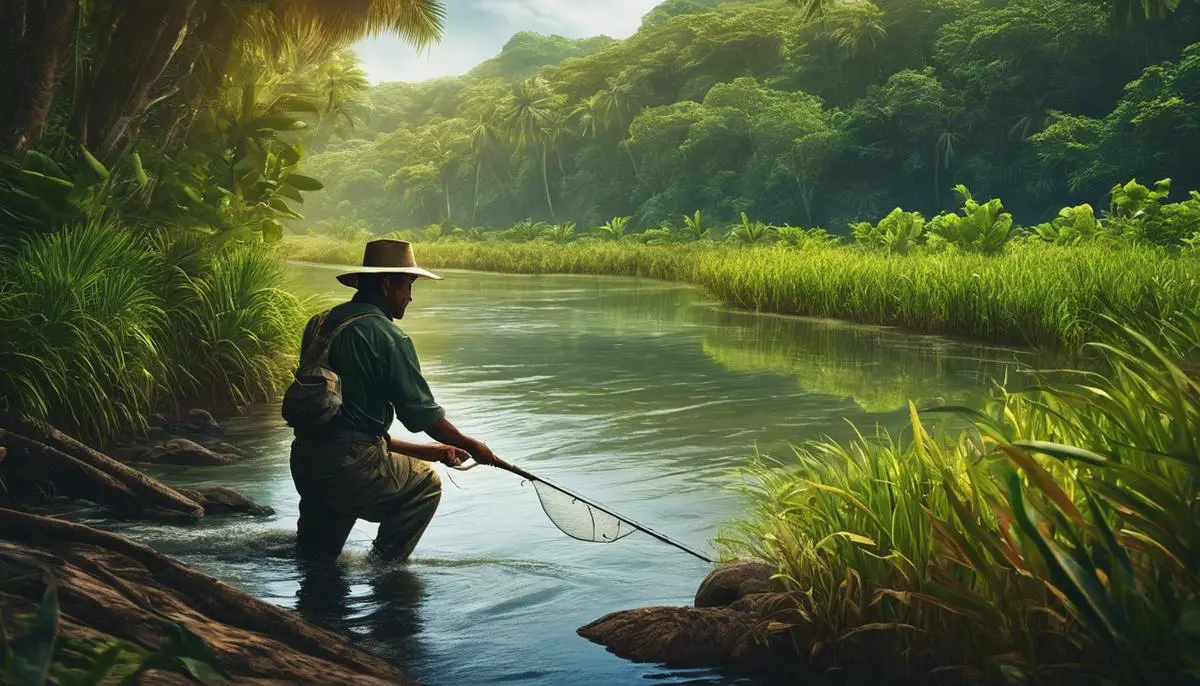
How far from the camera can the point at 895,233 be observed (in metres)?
30.0

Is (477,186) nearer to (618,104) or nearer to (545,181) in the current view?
(545,181)

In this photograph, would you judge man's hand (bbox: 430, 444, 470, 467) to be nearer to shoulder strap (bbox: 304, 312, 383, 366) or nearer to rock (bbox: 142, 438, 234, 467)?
shoulder strap (bbox: 304, 312, 383, 366)

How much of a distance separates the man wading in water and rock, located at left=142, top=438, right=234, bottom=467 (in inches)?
128

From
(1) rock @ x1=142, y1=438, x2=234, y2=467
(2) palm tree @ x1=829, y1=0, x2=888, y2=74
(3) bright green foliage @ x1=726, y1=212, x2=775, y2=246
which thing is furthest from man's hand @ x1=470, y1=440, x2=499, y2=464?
(2) palm tree @ x1=829, y1=0, x2=888, y2=74

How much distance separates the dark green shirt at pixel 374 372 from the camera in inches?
223

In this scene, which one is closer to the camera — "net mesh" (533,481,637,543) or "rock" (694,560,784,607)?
"rock" (694,560,784,607)

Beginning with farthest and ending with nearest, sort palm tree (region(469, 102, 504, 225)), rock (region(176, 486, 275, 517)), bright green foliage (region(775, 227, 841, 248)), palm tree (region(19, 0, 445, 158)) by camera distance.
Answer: palm tree (region(469, 102, 504, 225)) < bright green foliage (region(775, 227, 841, 248)) < palm tree (region(19, 0, 445, 158)) < rock (region(176, 486, 275, 517))

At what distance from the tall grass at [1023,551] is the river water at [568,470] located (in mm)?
649

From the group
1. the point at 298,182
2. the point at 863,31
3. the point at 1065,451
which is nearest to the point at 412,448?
the point at 1065,451

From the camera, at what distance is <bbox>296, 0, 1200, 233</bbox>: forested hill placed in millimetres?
49531

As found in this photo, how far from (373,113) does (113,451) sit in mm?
146015

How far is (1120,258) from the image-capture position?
Result: 1733 cm

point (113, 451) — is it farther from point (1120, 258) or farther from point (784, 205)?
point (784, 205)

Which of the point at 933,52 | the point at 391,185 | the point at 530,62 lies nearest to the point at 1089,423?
the point at 933,52
